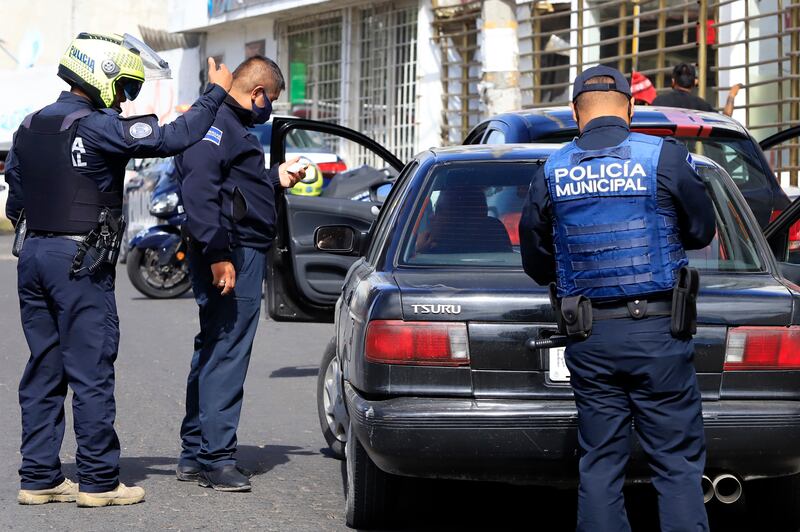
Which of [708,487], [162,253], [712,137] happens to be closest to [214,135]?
[708,487]

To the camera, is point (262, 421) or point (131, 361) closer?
point (262, 421)

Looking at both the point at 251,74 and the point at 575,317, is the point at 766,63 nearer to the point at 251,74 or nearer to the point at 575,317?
the point at 251,74

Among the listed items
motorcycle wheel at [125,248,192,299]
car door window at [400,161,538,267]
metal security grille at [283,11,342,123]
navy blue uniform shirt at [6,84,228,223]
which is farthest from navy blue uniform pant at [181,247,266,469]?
metal security grille at [283,11,342,123]

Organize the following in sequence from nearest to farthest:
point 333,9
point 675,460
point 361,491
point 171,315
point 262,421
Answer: point 675,460
point 361,491
point 262,421
point 171,315
point 333,9

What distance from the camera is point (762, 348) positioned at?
5.02 m

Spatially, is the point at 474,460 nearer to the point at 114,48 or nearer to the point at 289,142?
the point at 114,48

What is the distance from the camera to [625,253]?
4.41 metres

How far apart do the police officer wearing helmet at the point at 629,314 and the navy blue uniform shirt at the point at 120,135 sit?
1744 millimetres

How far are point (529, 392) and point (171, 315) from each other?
8.93 m

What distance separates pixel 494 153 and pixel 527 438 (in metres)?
1.45

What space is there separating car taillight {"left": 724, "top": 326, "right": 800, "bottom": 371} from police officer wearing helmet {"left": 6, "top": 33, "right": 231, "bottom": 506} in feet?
7.05

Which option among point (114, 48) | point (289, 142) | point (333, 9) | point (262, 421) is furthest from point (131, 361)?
point (333, 9)

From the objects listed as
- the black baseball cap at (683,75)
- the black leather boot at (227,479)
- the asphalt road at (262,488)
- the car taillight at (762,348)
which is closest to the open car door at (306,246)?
the asphalt road at (262,488)

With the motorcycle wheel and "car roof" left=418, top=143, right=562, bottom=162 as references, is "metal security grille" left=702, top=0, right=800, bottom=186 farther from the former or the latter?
"car roof" left=418, top=143, right=562, bottom=162
